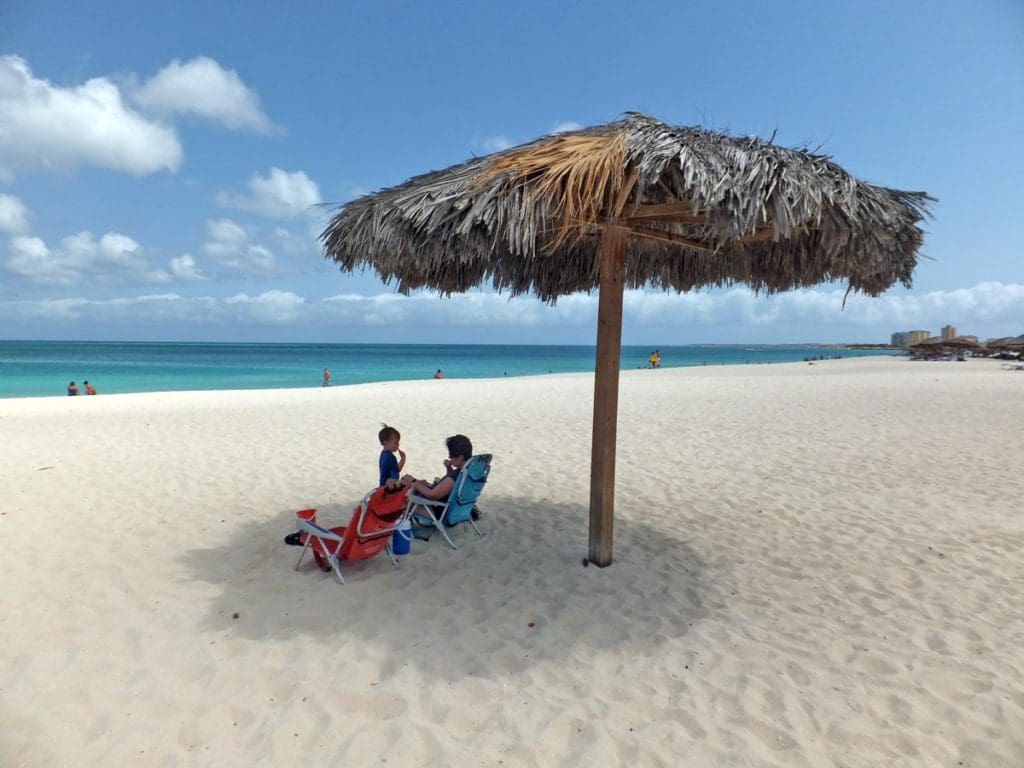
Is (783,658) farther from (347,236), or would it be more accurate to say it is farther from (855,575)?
(347,236)

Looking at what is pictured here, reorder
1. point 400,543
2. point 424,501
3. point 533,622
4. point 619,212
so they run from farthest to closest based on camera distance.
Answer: point 424,501, point 400,543, point 533,622, point 619,212

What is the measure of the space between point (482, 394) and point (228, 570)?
11788mm

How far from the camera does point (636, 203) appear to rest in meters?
3.18

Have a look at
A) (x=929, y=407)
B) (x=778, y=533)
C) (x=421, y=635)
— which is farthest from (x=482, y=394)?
(x=421, y=635)

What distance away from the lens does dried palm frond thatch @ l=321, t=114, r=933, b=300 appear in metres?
2.87

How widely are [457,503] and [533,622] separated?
4.48 feet

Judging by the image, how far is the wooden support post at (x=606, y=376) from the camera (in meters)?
3.63

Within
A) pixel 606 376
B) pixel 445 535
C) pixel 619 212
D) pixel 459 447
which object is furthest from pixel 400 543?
pixel 619 212

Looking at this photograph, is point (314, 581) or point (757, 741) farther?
point (314, 581)

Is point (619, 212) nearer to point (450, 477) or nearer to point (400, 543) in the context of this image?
point (450, 477)

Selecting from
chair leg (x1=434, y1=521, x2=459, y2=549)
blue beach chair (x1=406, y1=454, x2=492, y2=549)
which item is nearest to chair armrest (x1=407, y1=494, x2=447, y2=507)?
blue beach chair (x1=406, y1=454, x2=492, y2=549)

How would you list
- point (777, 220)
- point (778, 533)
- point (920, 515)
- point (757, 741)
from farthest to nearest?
point (920, 515)
point (778, 533)
point (777, 220)
point (757, 741)

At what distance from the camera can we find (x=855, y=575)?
154 inches

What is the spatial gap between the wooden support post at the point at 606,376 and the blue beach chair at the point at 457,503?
924 mm
